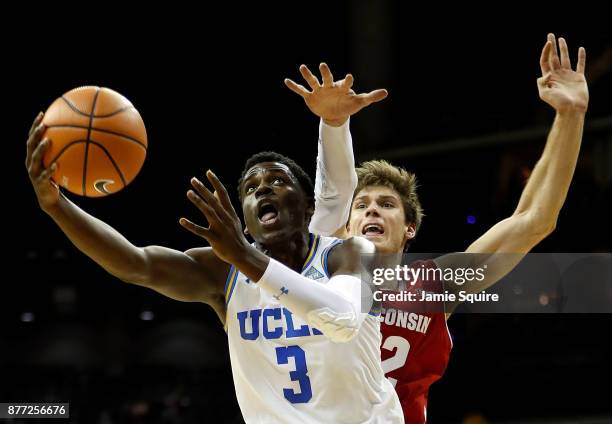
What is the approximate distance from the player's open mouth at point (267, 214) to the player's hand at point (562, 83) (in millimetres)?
1490

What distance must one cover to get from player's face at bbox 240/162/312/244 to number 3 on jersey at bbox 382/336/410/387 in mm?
859

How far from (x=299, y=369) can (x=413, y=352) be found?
98cm

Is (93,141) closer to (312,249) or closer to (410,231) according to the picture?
(312,249)

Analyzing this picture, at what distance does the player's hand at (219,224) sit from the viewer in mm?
2291

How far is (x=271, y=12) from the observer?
27.1ft

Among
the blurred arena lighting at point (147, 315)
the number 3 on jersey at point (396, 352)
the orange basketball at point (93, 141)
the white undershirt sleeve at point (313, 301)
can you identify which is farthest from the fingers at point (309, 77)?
the blurred arena lighting at point (147, 315)

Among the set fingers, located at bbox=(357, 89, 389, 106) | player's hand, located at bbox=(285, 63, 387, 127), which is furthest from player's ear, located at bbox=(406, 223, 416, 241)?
fingers, located at bbox=(357, 89, 389, 106)

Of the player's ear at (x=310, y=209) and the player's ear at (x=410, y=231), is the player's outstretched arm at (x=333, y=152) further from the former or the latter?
the player's ear at (x=410, y=231)

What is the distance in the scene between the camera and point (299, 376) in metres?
2.79

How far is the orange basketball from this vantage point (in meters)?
2.74

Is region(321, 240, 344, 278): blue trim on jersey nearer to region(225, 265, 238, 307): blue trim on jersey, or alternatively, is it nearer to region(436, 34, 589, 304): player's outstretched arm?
region(225, 265, 238, 307): blue trim on jersey

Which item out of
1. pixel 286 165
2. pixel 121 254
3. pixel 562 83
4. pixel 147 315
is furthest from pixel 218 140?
pixel 121 254

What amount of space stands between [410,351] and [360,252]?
0.96 m

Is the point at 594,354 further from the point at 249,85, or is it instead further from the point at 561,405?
the point at 249,85
